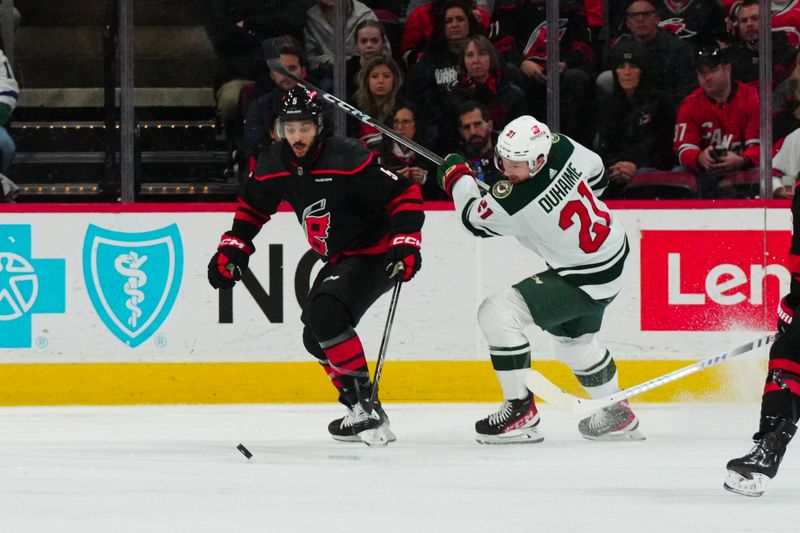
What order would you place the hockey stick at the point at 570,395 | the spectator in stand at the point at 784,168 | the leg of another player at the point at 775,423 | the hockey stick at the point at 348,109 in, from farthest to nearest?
the spectator in stand at the point at 784,168 < the hockey stick at the point at 348,109 < the hockey stick at the point at 570,395 < the leg of another player at the point at 775,423

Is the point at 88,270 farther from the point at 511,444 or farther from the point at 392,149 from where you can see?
the point at 511,444

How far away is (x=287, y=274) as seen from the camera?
5.59 metres

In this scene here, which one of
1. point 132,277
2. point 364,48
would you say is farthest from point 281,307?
point 364,48

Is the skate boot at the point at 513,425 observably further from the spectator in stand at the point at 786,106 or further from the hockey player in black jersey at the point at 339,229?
the spectator in stand at the point at 786,106

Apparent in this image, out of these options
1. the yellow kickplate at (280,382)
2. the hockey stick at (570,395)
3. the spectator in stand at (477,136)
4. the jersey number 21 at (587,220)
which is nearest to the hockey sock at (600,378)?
the hockey stick at (570,395)

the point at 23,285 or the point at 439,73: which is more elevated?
the point at 439,73

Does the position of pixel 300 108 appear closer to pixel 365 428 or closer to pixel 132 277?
pixel 365 428

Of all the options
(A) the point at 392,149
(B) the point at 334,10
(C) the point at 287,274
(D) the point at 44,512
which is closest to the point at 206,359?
(C) the point at 287,274

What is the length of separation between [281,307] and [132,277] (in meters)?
0.61

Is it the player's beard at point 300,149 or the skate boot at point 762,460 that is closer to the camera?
the skate boot at point 762,460

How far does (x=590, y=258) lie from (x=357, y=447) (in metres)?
0.94

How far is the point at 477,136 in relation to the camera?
19.0 feet

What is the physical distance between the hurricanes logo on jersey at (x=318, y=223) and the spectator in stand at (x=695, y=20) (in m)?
2.07

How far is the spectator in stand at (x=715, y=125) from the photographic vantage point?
18.7 feet
